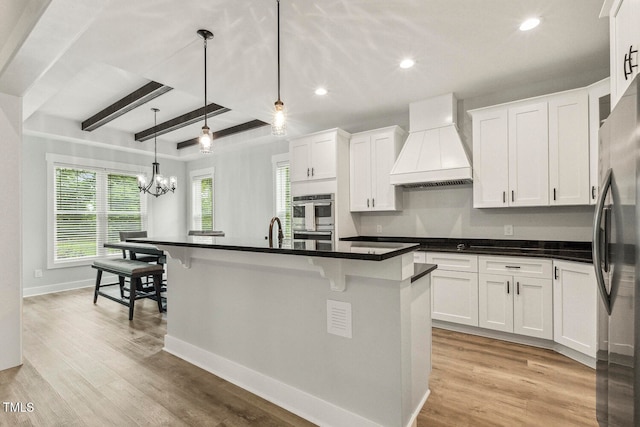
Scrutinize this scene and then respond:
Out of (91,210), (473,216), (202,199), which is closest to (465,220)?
(473,216)

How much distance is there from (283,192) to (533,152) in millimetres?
3845

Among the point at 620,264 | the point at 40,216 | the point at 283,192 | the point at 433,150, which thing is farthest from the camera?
the point at 283,192

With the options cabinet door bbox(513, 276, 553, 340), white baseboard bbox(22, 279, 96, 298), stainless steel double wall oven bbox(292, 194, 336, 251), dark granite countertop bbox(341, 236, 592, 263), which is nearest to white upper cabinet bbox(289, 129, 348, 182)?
stainless steel double wall oven bbox(292, 194, 336, 251)

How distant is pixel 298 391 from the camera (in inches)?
77.5

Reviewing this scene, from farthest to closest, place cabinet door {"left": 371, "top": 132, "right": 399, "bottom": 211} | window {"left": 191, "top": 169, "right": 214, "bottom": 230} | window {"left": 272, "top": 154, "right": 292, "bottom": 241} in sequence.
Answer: window {"left": 191, "top": 169, "right": 214, "bottom": 230}
window {"left": 272, "top": 154, "right": 292, "bottom": 241}
cabinet door {"left": 371, "top": 132, "right": 399, "bottom": 211}

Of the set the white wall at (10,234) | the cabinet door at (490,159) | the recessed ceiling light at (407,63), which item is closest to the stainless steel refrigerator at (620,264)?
the recessed ceiling light at (407,63)

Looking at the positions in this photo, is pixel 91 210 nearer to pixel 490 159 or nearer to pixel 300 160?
pixel 300 160

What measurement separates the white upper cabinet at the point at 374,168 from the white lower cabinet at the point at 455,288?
1.00 metres

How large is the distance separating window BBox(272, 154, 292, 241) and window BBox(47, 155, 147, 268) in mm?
3114

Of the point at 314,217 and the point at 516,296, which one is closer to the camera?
the point at 516,296

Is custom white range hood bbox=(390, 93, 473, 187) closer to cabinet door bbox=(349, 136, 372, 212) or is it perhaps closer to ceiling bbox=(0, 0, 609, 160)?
ceiling bbox=(0, 0, 609, 160)

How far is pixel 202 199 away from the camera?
285 inches

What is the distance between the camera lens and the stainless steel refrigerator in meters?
1.06

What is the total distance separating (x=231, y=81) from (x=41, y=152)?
14.2 ft
